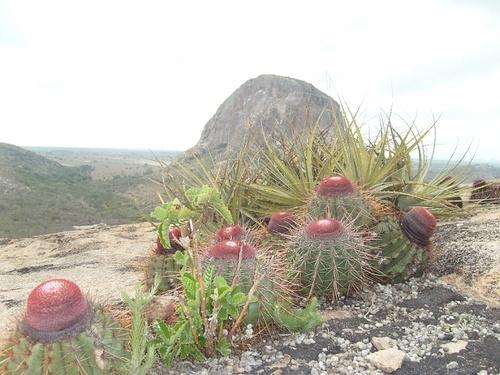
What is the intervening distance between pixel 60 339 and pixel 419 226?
2.98m

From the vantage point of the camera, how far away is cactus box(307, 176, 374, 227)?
14.8ft

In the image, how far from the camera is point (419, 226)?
444 cm

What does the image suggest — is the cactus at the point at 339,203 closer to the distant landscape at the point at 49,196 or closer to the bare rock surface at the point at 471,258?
the bare rock surface at the point at 471,258

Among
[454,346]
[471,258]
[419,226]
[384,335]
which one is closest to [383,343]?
[384,335]

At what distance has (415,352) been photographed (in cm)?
322

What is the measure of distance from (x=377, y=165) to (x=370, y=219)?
1378 millimetres

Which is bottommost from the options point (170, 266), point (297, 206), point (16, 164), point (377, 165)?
point (16, 164)

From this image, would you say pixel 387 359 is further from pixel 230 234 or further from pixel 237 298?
pixel 230 234

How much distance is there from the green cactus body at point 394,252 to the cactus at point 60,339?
2.53m

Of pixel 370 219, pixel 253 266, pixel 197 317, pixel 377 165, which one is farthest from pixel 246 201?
pixel 197 317

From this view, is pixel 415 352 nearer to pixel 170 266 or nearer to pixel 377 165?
pixel 170 266

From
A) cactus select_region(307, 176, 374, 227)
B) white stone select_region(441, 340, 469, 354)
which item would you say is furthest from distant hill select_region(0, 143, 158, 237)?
white stone select_region(441, 340, 469, 354)

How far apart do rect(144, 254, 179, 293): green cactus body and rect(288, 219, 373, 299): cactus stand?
944mm

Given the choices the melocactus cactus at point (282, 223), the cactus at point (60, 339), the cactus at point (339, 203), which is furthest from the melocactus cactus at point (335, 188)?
the cactus at point (60, 339)
